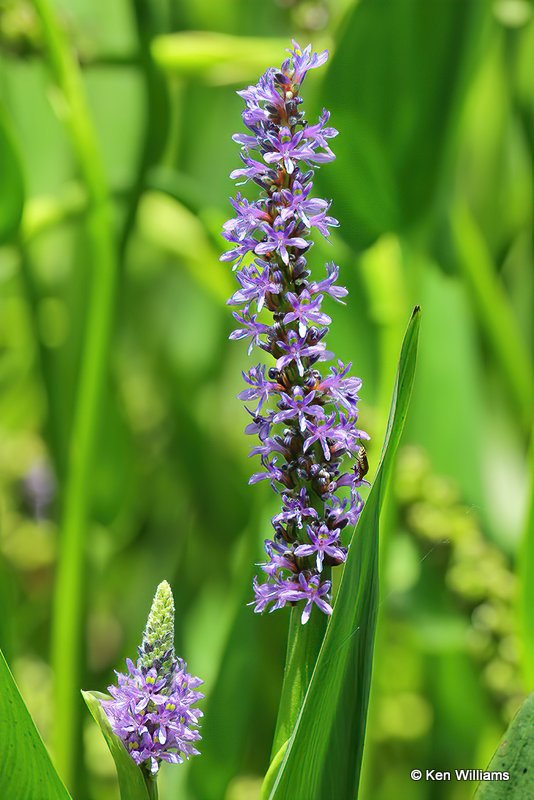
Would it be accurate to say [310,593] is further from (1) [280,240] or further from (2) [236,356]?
(2) [236,356]

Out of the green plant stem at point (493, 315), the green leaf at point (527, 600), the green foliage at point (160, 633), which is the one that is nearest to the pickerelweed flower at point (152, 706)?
the green foliage at point (160, 633)

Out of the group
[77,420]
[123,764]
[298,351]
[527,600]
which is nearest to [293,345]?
[298,351]

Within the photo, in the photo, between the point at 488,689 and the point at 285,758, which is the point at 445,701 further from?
the point at 285,758

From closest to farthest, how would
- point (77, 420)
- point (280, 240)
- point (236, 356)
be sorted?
1. point (280, 240)
2. point (77, 420)
3. point (236, 356)

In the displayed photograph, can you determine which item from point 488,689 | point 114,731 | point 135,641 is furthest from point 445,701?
point 114,731

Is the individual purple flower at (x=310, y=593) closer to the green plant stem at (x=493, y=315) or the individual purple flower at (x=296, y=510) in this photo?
the individual purple flower at (x=296, y=510)
